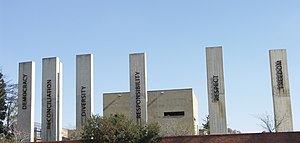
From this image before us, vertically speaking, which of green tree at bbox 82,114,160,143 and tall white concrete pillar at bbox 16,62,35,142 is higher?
tall white concrete pillar at bbox 16,62,35,142

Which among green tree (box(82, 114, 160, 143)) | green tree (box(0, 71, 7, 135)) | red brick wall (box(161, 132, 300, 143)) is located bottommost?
red brick wall (box(161, 132, 300, 143))

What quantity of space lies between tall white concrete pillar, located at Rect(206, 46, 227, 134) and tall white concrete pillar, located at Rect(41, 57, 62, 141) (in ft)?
43.4

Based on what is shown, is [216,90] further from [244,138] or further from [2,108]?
[2,108]

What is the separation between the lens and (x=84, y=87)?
4316cm

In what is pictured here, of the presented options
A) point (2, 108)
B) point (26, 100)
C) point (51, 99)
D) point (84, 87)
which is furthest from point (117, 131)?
point (2, 108)

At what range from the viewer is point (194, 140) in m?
34.3

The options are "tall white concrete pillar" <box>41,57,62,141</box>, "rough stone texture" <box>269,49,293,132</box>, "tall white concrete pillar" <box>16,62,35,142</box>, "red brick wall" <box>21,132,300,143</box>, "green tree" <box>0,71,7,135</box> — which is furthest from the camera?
"green tree" <box>0,71,7,135</box>

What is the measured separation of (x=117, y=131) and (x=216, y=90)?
383 inches

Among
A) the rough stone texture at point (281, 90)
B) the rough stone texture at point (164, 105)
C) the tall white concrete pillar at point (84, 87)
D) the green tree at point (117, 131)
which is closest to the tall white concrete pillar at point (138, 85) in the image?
the tall white concrete pillar at point (84, 87)

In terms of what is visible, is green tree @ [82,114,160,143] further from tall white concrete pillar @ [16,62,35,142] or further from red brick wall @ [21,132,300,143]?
tall white concrete pillar @ [16,62,35,142]

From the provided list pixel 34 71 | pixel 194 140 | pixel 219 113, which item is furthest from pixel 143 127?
pixel 34 71

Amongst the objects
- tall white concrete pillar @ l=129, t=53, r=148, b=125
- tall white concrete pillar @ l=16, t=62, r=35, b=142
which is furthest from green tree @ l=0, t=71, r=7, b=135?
tall white concrete pillar @ l=129, t=53, r=148, b=125

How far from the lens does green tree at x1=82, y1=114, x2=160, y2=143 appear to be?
33.2 meters

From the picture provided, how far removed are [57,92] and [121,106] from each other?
64.6 ft
